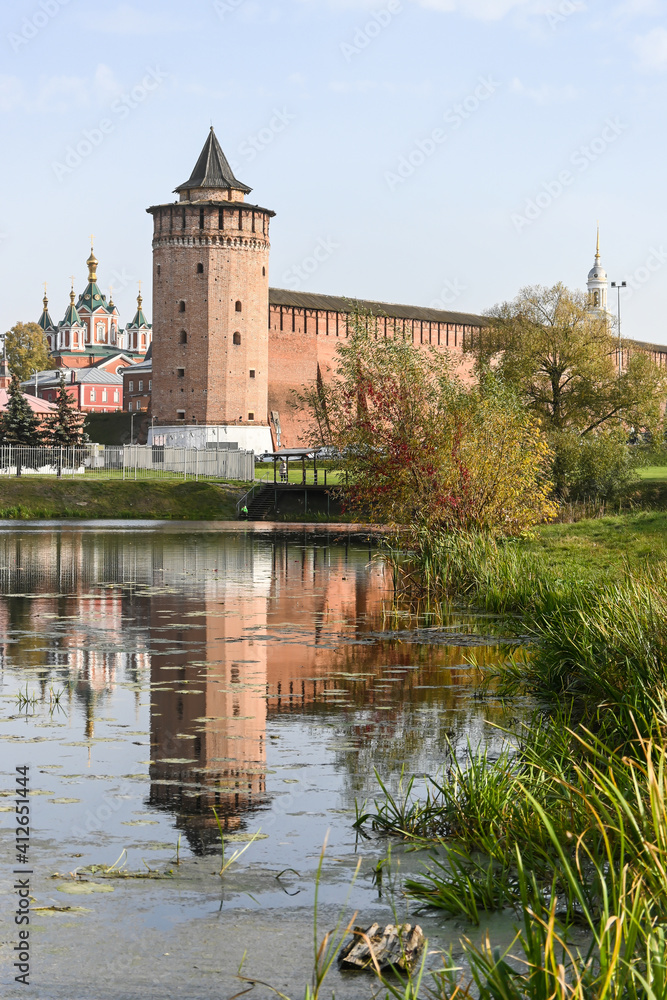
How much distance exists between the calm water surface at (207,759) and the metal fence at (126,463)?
93.9 ft

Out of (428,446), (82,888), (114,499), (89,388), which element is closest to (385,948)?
(82,888)

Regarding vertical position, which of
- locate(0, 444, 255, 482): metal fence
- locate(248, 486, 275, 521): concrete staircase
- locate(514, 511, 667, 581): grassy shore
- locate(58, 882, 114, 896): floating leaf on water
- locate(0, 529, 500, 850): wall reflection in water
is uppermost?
locate(0, 444, 255, 482): metal fence

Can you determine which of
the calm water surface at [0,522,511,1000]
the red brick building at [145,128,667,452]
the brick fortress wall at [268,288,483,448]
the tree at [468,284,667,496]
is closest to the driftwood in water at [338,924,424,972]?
the calm water surface at [0,522,511,1000]

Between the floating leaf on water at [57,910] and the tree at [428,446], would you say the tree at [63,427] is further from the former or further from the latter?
the floating leaf on water at [57,910]

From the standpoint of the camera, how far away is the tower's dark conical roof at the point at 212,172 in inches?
2047

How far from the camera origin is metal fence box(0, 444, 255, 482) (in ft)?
136

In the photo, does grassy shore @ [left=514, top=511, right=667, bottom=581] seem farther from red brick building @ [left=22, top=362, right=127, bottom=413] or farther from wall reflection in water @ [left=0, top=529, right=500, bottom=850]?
red brick building @ [left=22, top=362, right=127, bottom=413]

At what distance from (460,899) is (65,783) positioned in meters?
2.19

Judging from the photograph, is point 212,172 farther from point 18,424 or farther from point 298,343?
point 18,424

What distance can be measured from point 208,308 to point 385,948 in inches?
1938

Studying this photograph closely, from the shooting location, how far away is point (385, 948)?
10.7 ft

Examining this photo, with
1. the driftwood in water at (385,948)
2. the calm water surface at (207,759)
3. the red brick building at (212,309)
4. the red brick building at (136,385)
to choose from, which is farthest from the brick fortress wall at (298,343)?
the driftwood in water at (385,948)

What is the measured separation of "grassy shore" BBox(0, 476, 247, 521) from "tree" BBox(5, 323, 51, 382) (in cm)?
5049

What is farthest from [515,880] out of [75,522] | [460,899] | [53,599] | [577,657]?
[75,522]
